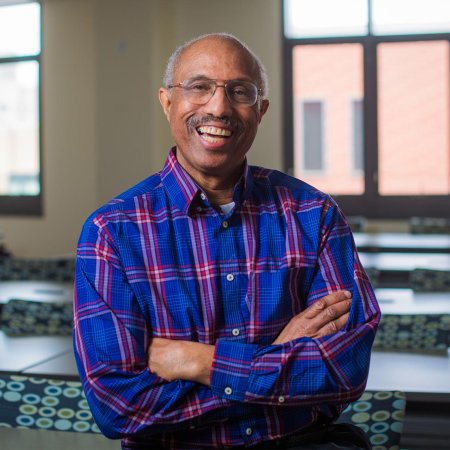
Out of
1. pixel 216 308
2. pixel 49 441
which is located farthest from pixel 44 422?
pixel 216 308

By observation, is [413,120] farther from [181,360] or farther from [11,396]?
[181,360]

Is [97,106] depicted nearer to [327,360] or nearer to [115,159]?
[115,159]

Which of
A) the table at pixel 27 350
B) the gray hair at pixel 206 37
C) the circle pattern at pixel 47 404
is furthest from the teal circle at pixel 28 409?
the gray hair at pixel 206 37

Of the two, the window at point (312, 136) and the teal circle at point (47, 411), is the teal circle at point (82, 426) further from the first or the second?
the window at point (312, 136)

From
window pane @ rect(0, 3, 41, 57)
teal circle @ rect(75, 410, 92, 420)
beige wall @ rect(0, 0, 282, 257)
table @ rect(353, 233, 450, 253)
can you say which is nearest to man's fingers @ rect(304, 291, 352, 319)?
teal circle @ rect(75, 410, 92, 420)

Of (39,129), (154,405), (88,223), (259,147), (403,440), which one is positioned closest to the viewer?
(154,405)

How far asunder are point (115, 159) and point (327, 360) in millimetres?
6074

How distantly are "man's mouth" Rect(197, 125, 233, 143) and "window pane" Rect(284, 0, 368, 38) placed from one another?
6.65m

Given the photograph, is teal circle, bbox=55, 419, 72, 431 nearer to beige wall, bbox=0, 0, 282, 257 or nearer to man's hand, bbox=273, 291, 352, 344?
man's hand, bbox=273, 291, 352, 344

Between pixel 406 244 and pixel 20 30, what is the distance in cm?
518

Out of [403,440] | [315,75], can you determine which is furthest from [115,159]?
[403,440]

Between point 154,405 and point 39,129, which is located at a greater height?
point 39,129

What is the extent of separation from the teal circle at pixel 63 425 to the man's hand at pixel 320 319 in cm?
56

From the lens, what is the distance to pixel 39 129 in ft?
28.7
